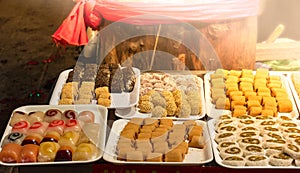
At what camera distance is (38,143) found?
3242 mm

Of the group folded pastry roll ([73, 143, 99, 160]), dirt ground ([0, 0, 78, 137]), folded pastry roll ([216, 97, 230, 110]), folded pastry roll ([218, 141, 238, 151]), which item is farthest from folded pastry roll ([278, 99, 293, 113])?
dirt ground ([0, 0, 78, 137])

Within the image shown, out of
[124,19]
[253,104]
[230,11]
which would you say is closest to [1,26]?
[124,19]

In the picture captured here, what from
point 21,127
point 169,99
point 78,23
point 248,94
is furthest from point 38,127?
point 248,94

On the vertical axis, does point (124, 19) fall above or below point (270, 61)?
above

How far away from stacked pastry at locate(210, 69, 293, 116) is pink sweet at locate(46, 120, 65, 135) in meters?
1.23

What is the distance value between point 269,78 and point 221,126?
0.84 metres

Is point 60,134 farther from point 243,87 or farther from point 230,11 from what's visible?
point 230,11

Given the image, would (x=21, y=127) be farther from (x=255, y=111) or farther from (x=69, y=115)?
(x=255, y=111)

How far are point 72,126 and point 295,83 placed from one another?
75.9 inches

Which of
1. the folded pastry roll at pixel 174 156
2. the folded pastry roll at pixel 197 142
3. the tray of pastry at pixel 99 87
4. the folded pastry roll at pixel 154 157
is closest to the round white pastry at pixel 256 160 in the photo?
the folded pastry roll at pixel 197 142

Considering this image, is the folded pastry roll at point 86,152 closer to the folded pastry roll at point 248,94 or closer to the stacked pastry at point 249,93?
the stacked pastry at point 249,93

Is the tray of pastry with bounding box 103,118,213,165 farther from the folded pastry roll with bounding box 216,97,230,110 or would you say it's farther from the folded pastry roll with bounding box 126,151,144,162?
the folded pastry roll with bounding box 216,97,230,110

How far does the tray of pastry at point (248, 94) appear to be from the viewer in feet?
12.0

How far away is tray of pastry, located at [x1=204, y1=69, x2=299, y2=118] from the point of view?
365cm
